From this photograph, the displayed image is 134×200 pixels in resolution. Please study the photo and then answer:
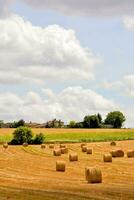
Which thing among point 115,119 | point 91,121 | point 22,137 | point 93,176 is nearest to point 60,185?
point 93,176

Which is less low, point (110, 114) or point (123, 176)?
point (110, 114)

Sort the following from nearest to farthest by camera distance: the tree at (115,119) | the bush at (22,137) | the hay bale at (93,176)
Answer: the hay bale at (93,176)
the bush at (22,137)
the tree at (115,119)

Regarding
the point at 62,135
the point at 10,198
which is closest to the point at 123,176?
the point at 10,198

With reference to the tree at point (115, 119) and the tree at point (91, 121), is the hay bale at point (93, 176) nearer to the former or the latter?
the tree at point (91, 121)

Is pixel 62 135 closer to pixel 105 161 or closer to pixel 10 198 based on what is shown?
pixel 105 161

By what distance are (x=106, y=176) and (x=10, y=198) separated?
28.6 feet

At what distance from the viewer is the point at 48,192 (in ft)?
63.1

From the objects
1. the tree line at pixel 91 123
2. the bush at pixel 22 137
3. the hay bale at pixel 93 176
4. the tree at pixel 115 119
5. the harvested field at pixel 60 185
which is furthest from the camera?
the tree at pixel 115 119

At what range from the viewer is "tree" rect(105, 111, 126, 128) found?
543ft

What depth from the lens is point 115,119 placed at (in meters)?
167

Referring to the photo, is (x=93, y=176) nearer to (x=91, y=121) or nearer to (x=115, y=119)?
(x=91, y=121)

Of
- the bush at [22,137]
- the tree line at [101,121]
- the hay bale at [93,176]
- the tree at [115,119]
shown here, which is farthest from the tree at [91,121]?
the hay bale at [93,176]

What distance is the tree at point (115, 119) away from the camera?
166 meters

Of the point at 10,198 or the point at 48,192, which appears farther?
the point at 48,192
